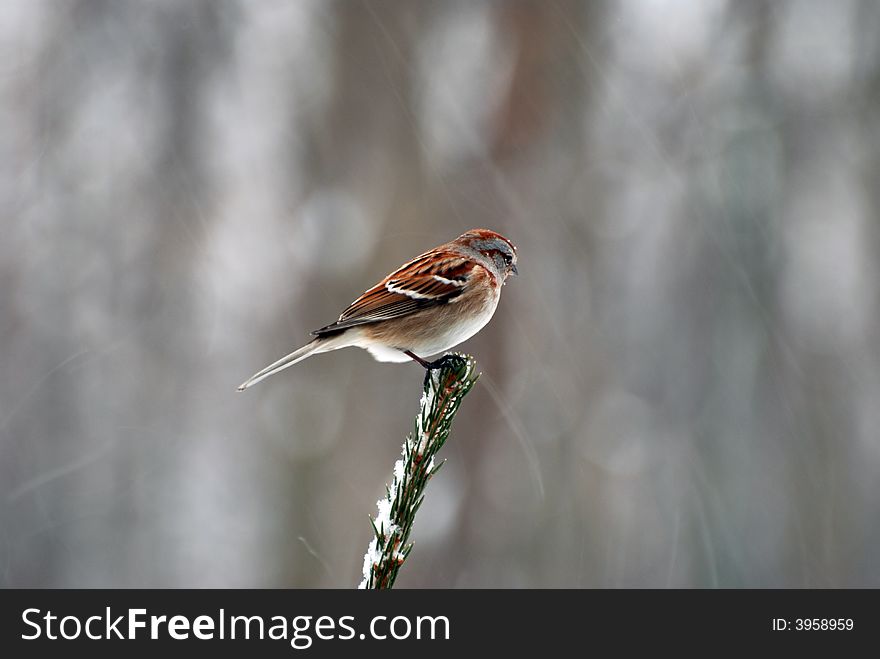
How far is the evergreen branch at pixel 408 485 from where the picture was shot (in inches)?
80.5

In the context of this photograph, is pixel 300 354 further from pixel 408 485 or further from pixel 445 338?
pixel 408 485

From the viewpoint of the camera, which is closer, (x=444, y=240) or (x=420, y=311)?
(x=420, y=311)

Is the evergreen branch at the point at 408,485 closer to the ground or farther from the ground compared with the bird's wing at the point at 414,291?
closer to the ground

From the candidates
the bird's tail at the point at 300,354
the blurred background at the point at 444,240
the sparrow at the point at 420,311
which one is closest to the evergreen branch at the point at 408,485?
the bird's tail at the point at 300,354

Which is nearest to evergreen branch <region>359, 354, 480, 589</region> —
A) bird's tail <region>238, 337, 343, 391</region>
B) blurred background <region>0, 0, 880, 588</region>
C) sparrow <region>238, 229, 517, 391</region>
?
bird's tail <region>238, 337, 343, 391</region>

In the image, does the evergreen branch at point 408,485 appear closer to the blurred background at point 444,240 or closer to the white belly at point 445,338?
the white belly at point 445,338

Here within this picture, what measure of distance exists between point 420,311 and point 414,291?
10cm

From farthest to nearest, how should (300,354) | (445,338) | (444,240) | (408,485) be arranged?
(444,240)
(445,338)
(300,354)
(408,485)

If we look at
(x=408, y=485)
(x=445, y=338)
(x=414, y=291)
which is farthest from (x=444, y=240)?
(x=408, y=485)

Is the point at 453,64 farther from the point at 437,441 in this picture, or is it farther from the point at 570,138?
the point at 437,441

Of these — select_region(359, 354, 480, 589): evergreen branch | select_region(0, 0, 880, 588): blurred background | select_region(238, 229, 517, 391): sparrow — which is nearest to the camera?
select_region(359, 354, 480, 589): evergreen branch

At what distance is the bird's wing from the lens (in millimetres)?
3615

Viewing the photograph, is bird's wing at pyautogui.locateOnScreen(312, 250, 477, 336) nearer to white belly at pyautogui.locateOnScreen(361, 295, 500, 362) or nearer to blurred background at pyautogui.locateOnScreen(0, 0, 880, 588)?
white belly at pyautogui.locateOnScreen(361, 295, 500, 362)

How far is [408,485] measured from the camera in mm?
2160
